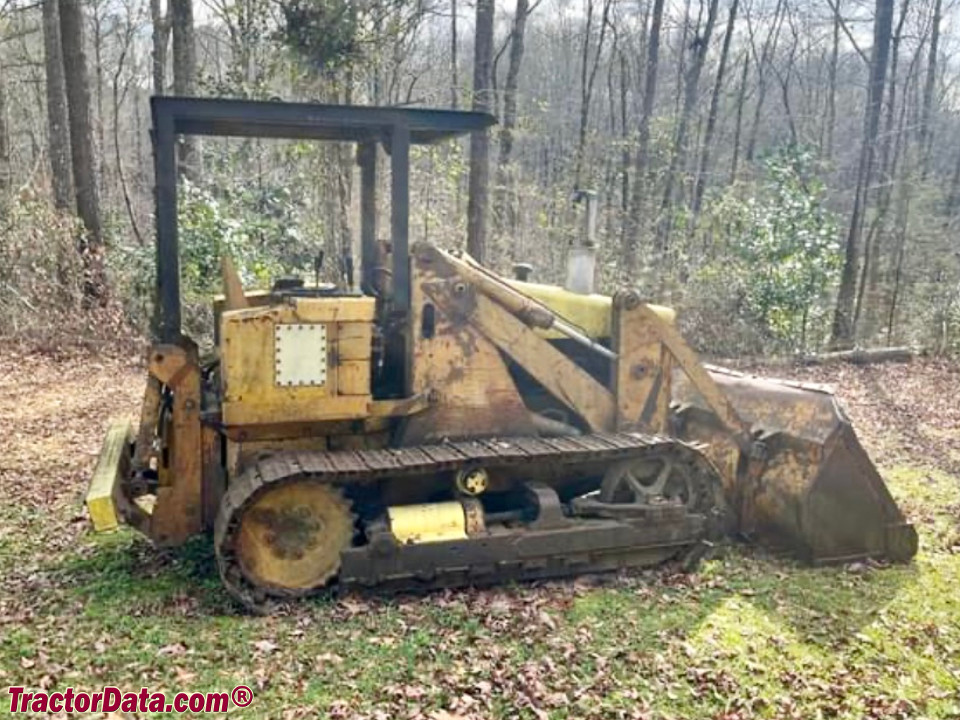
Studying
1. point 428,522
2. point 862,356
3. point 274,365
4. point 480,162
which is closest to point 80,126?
point 480,162

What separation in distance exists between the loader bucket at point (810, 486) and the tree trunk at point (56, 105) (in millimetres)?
11212

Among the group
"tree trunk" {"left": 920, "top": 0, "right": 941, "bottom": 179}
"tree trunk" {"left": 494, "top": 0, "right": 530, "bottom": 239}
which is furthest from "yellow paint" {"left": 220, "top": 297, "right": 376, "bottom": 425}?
"tree trunk" {"left": 920, "top": 0, "right": 941, "bottom": 179}

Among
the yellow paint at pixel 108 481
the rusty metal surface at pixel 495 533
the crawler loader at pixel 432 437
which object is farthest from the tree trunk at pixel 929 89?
the yellow paint at pixel 108 481

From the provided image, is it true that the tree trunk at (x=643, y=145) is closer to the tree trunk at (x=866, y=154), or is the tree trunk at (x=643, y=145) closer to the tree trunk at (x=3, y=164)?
the tree trunk at (x=866, y=154)

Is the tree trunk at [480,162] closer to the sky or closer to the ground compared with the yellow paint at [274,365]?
closer to the sky

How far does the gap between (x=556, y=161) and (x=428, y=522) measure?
21560 mm

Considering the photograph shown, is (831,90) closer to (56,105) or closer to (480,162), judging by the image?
(480,162)

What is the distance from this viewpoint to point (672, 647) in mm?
3975

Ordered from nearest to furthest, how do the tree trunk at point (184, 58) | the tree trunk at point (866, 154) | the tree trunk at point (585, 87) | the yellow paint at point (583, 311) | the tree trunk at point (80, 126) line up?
the yellow paint at point (583, 311) < the tree trunk at point (80, 126) < the tree trunk at point (184, 58) < the tree trunk at point (866, 154) < the tree trunk at point (585, 87)

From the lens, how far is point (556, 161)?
24.9m

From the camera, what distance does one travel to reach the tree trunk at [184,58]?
44.1 feet

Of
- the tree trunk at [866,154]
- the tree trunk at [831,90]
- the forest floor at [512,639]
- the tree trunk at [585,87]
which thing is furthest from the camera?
the tree trunk at [831,90]

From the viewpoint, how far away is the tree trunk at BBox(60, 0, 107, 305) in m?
11.9

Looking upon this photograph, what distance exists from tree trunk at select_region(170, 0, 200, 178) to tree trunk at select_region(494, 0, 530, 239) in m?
5.90
